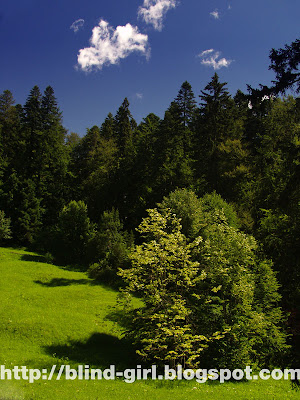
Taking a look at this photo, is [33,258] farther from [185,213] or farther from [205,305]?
[205,305]

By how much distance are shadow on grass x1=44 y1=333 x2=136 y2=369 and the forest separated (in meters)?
1.07

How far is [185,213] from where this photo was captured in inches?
877

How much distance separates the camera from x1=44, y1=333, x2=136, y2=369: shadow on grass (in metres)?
13.7

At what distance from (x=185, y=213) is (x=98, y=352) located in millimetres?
12106

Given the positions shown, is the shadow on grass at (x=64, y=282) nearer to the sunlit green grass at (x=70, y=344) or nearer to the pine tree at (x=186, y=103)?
the sunlit green grass at (x=70, y=344)

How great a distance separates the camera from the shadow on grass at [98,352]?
45.0 ft

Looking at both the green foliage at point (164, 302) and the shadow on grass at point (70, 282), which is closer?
the green foliage at point (164, 302)

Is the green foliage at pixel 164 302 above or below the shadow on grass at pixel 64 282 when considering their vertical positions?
above

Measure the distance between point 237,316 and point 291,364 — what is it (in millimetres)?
5520

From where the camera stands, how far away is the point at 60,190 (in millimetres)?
48344

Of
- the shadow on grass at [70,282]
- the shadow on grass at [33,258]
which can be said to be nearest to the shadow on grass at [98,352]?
the shadow on grass at [70,282]

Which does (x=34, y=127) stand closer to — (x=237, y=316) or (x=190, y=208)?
(x=190, y=208)

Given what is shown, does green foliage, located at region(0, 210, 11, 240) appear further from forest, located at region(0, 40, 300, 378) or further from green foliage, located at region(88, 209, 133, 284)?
green foliage, located at region(88, 209, 133, 284)

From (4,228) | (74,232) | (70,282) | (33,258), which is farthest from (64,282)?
(4,228)
